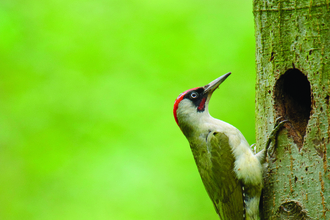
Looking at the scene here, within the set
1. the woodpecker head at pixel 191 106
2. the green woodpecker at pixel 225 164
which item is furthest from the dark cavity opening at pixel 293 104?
the woodpecker head at pixel 191 106

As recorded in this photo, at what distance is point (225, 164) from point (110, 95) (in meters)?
4.19

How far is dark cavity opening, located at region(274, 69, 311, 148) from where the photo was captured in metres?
3.60

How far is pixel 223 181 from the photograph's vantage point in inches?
159

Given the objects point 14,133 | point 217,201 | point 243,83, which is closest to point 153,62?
point 243,83

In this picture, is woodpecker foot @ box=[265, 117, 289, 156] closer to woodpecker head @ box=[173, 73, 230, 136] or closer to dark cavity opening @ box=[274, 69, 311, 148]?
dark cavity opening @ box=[274, 69, 311, 148]

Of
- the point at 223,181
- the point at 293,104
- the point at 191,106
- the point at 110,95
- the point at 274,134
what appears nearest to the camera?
the point at 274,134

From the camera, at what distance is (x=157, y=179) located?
7.62 metres

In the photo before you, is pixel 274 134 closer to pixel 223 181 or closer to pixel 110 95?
pixel 223 181

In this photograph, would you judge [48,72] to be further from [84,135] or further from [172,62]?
[172,62]

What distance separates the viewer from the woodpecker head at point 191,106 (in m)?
4.58

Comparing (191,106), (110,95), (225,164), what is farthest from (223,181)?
(110,95)

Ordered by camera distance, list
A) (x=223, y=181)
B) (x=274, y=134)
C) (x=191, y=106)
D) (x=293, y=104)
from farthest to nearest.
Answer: (x=191, y=106)
(x=223, y=181)
(x=293, y=104)
(x=274, y=134)

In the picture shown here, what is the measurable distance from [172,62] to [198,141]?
317 cm

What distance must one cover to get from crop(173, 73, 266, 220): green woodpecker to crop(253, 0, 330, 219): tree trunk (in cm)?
14
